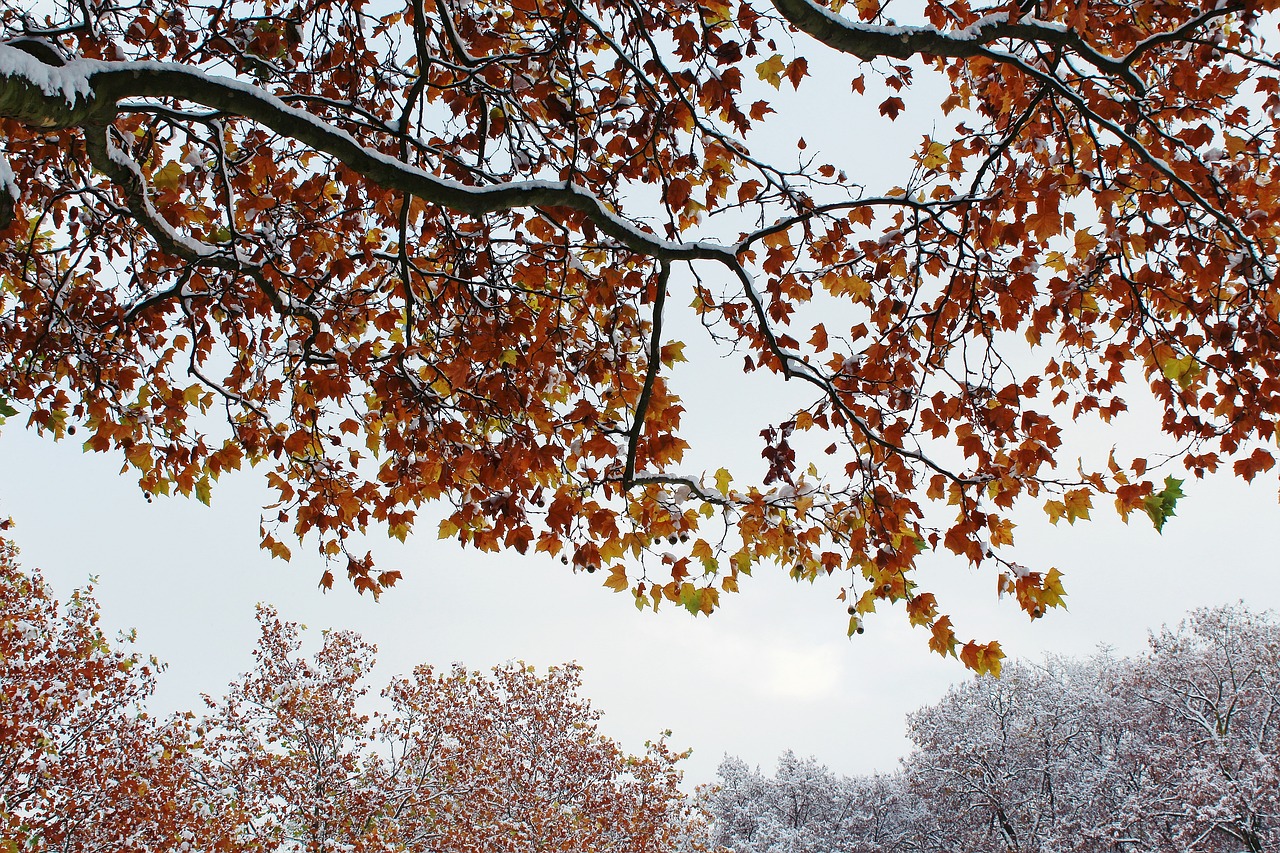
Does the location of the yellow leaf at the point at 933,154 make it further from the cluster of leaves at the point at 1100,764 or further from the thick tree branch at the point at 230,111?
the cluster of leaves at the point at 1100,764

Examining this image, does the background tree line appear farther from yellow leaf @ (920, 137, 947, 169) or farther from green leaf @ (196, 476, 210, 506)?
yellow leaf @ (920, 137, 947, 169)

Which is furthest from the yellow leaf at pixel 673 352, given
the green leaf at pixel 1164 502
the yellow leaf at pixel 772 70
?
the green leaf at pixel 1164 502

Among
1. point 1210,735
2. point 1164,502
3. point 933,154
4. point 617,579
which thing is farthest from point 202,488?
point 1210,735

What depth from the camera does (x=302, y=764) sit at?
14625 mm

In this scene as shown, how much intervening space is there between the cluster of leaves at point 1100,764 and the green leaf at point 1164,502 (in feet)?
62.3

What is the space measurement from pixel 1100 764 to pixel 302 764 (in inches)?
904

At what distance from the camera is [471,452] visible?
4.46 meters

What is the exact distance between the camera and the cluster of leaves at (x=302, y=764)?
11305 mm

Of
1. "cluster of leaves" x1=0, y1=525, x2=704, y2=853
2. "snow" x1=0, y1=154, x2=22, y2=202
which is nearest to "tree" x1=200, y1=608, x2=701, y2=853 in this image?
"cluster of leaves" x1=0, y1=525, x2=704, y2=853

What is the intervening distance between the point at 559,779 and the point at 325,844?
6032 mm

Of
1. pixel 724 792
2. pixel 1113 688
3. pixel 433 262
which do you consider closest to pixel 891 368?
pixel 433 262

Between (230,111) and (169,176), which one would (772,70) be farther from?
(169,176)

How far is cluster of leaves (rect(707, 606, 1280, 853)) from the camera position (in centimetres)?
1859

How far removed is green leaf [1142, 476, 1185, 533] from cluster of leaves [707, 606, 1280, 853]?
1898 cm
